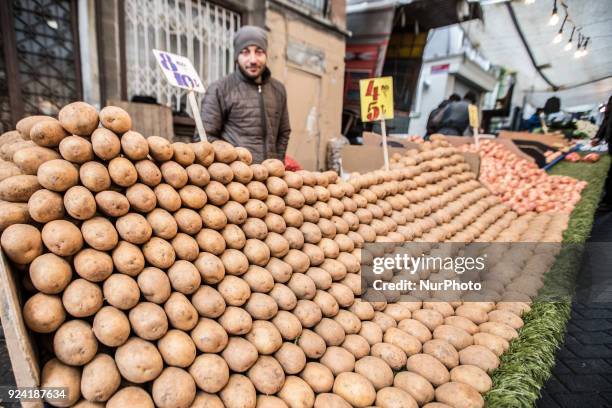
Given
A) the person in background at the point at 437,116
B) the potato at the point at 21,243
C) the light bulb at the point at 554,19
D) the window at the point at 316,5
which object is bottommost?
the potato at the point at 21,243

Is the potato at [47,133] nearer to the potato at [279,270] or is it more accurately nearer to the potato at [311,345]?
the potato at [279,270]

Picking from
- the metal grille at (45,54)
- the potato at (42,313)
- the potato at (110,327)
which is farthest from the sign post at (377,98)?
the metal grille at (45,54)

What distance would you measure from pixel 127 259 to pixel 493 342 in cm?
187

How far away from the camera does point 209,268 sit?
150 cm

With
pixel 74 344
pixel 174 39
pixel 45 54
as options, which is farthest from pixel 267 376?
pixel 174 39

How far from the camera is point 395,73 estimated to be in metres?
12.2

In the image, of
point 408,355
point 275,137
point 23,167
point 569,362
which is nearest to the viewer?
point 23,167

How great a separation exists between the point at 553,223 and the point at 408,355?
3.02m

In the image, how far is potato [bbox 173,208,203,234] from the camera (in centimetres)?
153

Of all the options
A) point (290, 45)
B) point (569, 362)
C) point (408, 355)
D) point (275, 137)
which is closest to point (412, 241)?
point (408, 355)

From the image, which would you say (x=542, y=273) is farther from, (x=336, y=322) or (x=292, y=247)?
(x=292, y=247)

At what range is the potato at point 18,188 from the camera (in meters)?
1.25

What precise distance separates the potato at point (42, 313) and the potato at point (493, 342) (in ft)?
6.49

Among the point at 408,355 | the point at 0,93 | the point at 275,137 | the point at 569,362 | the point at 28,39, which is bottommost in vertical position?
the point at 569,362
